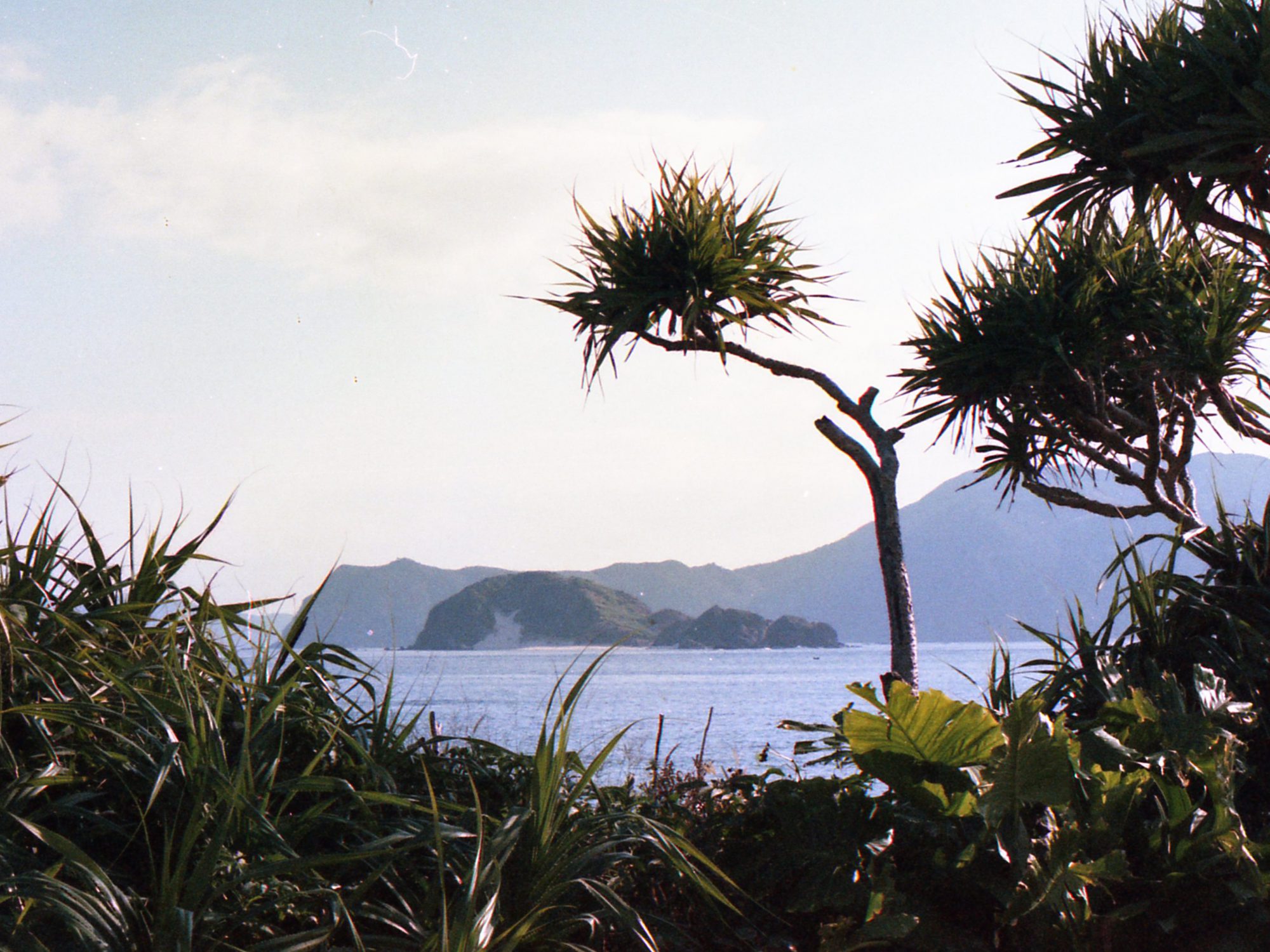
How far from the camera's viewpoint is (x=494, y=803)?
334cm

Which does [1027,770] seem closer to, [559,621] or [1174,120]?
[1174,120]

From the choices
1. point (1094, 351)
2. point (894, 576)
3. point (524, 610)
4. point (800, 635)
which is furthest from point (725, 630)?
point (894, 576)

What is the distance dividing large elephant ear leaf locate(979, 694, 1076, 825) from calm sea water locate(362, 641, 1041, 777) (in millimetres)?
409

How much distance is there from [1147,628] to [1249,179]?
3057 mm

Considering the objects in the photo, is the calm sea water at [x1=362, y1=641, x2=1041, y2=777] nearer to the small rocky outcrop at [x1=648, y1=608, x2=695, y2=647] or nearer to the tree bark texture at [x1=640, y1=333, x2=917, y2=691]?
the tree bark texture at [x1=640, y1=333, x2=917, y2=691]

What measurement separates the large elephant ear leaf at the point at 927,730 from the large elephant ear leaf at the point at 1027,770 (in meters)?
0.10

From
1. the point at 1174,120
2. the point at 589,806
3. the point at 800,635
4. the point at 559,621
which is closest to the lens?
the point at 589,806

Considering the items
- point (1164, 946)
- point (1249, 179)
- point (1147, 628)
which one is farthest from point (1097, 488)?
point (1164, 946)

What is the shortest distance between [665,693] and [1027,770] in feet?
156

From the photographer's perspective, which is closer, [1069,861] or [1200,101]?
[1069,861]

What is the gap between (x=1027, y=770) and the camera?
2779 mm

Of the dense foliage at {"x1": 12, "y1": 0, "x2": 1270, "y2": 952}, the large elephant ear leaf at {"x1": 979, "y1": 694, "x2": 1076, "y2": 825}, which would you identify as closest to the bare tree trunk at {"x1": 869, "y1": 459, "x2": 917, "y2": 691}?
the dense foliage at {"x1": 12, "y1": 0, "x2": 1270, "y2": 952}

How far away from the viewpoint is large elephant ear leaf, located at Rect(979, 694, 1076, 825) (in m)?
2.76

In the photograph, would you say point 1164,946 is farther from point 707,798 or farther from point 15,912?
point 15,912
